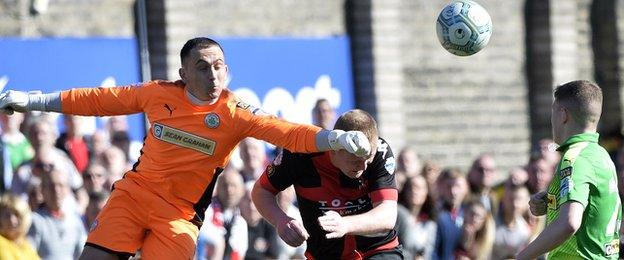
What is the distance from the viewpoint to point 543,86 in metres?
19.0

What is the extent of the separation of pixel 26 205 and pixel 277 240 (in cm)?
218

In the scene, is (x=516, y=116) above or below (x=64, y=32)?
below

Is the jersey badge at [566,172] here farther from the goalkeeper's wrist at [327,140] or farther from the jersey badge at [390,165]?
the jersey badge at [390,165]

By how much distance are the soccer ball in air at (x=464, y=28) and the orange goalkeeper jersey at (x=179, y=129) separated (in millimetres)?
1529

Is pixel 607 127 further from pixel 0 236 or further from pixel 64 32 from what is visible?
pixel 0 236

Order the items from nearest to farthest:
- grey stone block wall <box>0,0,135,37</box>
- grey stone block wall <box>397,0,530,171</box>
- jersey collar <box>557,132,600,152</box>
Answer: jersey collar <box>557,132,600,152</box> → grey stone block wall <box>0,0,135,37</box> → grey stone block wall <box>397,0,530,171</box>

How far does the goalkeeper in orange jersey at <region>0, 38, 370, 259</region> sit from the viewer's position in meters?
8.58

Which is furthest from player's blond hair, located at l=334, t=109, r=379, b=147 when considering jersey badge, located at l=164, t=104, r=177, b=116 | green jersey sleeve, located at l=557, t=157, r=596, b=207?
green jersey sleeve, located at l=557, t=157, r=596, b=207

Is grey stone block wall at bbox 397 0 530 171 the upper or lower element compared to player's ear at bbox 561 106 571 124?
lower

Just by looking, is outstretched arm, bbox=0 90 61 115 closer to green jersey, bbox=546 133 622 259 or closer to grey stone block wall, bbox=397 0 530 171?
green jersey, bbox=546 133 622 259

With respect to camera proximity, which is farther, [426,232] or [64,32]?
[64,32]

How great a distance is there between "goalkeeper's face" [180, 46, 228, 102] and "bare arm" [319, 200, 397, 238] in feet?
3.86

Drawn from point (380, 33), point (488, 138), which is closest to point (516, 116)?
point (488, 138)

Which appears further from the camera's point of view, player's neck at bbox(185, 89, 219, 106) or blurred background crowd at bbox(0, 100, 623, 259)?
blurred background crowd at bbox(0, 100, 623, 259)
